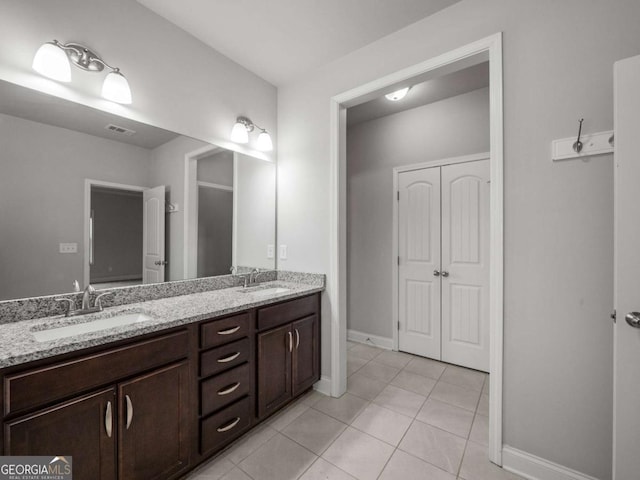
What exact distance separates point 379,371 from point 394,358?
38 cm

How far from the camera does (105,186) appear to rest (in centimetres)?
162

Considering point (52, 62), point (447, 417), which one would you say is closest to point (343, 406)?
point (447, 417)

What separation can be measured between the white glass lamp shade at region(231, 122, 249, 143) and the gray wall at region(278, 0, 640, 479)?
1.62 meters

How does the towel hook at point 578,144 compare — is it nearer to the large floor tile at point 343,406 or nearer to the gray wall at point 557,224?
the gray wall at point 557,224

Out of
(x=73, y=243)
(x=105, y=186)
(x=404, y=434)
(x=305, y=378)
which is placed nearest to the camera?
(x=73, y=243)

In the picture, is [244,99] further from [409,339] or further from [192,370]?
[409,339]

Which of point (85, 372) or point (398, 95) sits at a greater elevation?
point (398, 95)

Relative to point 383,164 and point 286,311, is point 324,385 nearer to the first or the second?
point 286,311

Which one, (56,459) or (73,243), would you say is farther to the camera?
(73,243)

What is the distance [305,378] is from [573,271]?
5.92 feet

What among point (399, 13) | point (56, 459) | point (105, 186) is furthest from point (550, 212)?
point (105, 186)

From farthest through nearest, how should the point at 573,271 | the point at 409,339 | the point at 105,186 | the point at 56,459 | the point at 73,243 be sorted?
the point at 409,339 < the point at 105,186 < the point at 73,243 < the point at 573,271 < the point at 56,459

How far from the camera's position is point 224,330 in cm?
153

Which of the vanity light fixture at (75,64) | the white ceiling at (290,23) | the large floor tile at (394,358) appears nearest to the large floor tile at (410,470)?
the large floor tile at (394,358)
